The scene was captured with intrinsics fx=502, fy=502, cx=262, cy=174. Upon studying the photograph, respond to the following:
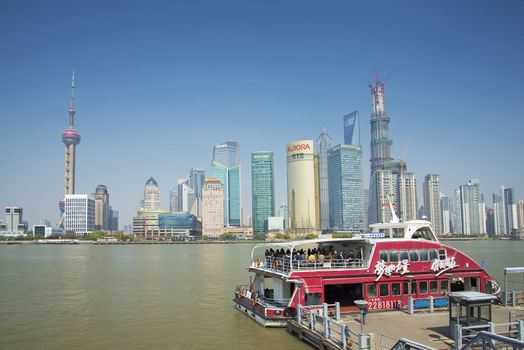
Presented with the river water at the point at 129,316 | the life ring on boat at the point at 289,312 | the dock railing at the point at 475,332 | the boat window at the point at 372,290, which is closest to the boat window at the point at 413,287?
the boat window at the point at 372,290

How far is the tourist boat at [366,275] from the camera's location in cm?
2620

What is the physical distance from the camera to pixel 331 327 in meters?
23.1

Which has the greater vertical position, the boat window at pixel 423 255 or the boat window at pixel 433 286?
the boat window at pixel 423 255

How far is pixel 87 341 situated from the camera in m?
27.5

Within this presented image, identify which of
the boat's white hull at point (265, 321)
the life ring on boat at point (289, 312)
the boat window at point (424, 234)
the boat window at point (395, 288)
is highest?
the boat window at point (424, 234)

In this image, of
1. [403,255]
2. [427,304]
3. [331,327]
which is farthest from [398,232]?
[331,327]

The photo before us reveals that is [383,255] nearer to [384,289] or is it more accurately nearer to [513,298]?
[384,289]

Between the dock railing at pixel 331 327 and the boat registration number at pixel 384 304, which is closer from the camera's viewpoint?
the dock railing at pixel 331 327

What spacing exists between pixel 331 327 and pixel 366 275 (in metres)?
4.42

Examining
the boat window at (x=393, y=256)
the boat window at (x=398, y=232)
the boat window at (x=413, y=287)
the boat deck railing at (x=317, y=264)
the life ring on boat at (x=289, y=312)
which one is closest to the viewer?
the life ring on boat at (x=289, y=312)

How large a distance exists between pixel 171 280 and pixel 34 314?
21.9 metres

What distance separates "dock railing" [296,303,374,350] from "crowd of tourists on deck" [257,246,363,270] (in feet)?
7.69

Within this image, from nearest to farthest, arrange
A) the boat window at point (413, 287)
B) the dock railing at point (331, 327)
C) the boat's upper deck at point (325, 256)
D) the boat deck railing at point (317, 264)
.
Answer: the dock railing at point (331, 327)
the boat deck railing at point (317, 264)
the boat's upper deck at point (325, 256)
the boat window at point (413, 287)

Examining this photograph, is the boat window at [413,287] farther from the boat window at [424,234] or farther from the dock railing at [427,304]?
the boat window at [424,234]
